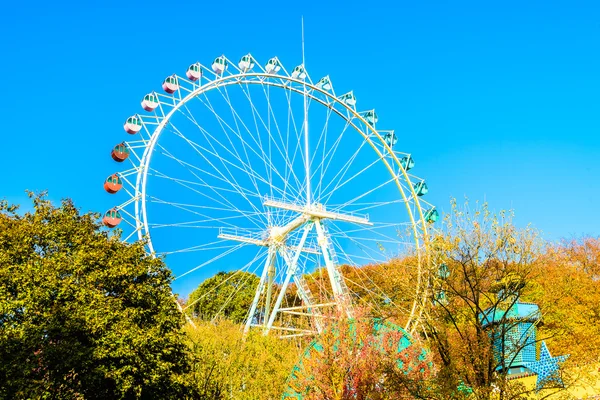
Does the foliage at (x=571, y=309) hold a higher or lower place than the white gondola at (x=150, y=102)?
lower

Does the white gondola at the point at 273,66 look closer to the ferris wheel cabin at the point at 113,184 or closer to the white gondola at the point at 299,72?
the white gondola at the point at 299,72

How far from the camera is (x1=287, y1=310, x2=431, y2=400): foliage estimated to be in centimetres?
1567

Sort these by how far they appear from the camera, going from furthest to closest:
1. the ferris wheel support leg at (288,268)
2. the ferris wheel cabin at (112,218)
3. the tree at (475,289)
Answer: the ferris wheel support leg at (288,268)
the ferris wheel cabin at (112,218)
the tree at (475,289)

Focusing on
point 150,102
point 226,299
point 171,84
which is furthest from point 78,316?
point 226,299

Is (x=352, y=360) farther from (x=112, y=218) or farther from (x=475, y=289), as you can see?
(x=112, y=218)

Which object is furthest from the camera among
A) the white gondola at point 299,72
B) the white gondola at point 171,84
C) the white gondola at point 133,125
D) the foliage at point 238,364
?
the white gondola at point 299,72

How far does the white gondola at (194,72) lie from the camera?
27203mm

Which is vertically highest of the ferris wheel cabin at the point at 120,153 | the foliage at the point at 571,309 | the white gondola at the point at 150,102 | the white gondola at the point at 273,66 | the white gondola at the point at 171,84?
the white gondola at the point at 273,66

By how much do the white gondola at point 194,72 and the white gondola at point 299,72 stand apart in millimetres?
5385

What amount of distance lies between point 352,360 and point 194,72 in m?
16.5

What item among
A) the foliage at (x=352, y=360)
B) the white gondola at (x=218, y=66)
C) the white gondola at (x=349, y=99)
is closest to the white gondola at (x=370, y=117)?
the white gondola at (x=349, y=99)

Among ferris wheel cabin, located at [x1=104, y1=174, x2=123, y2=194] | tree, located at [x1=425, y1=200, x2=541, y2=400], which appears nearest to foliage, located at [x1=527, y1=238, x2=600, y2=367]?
tree, located at [x1=425, y1=200, x2=541, y2=400]

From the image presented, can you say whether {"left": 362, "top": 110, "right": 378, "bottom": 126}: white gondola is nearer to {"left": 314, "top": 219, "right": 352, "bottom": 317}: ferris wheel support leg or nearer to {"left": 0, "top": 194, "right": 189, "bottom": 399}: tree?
{"left": 314, "top": 219, "right": 352, "bottom": 317}: ferris wheel support leg

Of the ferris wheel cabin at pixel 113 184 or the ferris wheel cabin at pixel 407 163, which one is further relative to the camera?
the ferris wheel cabin at pixel 407 163
